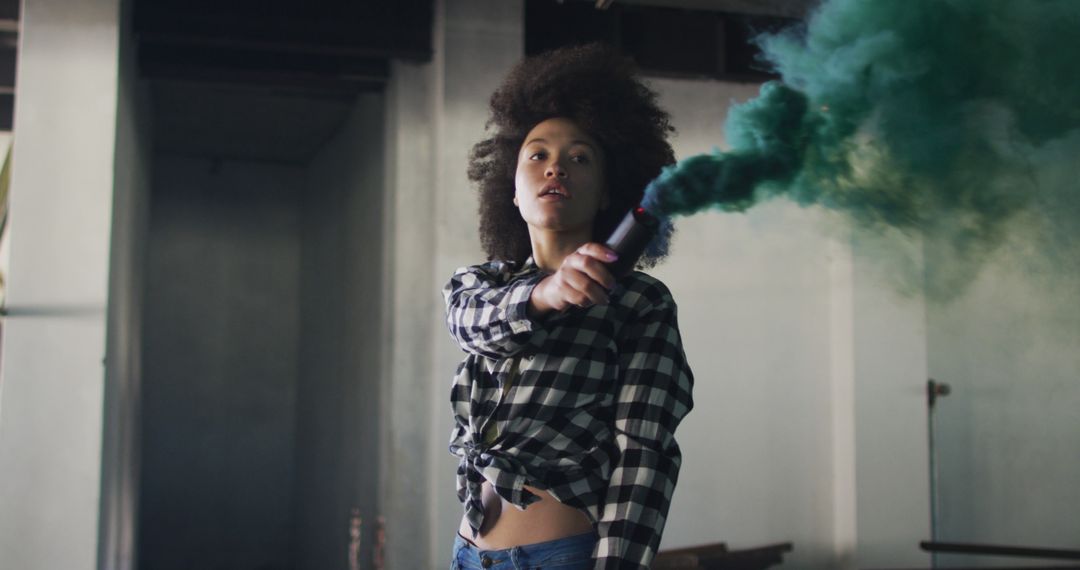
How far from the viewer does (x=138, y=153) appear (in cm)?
649

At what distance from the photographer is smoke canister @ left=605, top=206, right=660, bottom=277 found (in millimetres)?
1413

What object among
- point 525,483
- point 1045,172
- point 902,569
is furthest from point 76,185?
point 902,569

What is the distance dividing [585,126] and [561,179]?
0.53ft

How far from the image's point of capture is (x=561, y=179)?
5.85 feet

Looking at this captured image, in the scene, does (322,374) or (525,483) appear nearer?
(525,483)

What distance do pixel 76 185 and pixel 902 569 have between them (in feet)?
14.4

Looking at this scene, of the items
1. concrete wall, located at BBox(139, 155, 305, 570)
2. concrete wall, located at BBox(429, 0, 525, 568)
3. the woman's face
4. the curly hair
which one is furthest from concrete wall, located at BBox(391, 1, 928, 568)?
concrete wall, located at BBox(139, 155, 305, 570)

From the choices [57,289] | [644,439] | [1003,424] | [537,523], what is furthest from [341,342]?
[644,439]

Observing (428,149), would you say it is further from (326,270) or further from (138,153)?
(326,270)

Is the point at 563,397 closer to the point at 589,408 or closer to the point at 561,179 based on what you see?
the point at 589,408

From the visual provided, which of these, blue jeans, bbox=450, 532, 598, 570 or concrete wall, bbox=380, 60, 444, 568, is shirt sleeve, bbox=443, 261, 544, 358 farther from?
concrete wall, bbox=380, 60, 444, 568

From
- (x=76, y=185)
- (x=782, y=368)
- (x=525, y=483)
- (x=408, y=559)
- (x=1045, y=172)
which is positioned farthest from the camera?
(x=782, y=368)

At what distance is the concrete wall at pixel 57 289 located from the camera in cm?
431

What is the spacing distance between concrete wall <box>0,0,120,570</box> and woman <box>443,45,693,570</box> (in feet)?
10.4
